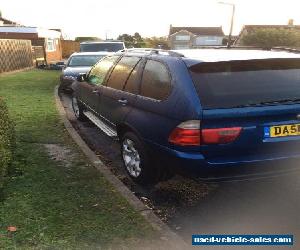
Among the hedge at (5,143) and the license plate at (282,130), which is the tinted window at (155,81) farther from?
the hedge at (5,143)

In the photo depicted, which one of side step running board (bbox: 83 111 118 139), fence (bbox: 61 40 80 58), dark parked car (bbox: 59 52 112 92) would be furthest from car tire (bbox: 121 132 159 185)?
fence (bbox: 61 40 80 58)

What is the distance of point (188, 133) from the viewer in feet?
13.4

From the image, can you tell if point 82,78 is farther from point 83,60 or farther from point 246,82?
point 83,60

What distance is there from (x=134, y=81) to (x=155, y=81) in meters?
0.62

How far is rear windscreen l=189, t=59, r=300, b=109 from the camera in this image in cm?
407

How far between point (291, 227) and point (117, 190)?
208 cm

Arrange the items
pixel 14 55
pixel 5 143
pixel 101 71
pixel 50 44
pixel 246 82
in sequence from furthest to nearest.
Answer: pixel 50 44 → pixel 14 55 → pixel 101 71 → pixel 5 143 → pixel 246 82

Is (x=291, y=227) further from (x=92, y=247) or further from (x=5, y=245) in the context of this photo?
(x=5, y=245)

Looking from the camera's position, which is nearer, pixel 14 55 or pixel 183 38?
pixel 14 55

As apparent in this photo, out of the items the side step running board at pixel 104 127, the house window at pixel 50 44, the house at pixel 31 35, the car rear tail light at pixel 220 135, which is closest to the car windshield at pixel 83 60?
the side step running board at pixel 104 127

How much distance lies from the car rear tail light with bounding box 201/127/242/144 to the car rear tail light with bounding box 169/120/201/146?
7 cm

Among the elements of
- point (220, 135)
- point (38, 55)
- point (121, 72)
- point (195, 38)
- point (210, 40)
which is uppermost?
point (121, 72)

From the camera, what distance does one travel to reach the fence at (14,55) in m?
23.9

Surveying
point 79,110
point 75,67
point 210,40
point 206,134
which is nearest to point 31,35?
point 75,67
